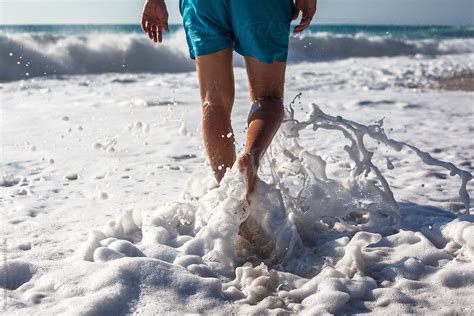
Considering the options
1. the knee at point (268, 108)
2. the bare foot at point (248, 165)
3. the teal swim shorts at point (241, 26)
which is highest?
the teal swim shorts at point (241, 26)

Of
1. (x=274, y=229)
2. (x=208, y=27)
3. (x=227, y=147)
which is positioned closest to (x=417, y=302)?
(x=274, y=229)

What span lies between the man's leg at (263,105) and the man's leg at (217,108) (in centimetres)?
10

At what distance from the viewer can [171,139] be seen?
4328 mm

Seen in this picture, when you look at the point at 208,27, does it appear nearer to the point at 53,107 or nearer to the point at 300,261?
the point at 300,261

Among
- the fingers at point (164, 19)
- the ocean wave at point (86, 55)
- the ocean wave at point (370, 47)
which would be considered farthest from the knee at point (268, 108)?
the ocean wave at point (370, 47)

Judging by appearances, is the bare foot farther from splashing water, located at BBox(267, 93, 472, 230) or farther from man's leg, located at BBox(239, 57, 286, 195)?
splashing water, located at BBox(267, 93, 472, 230)

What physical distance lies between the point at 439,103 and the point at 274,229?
14.4 feet

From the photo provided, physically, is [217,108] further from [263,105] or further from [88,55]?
[88,55]

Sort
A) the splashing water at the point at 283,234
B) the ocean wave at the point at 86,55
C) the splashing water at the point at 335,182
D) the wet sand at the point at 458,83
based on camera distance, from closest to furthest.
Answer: the splashing water at the point at 283,234 → the splashing water at the point at 335,182 → the wet sand at the point at 458,83 → the ocean wave at the point at 86,55

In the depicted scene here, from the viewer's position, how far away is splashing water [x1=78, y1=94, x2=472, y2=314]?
1911 millimetres

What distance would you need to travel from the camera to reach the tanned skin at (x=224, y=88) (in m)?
2.31

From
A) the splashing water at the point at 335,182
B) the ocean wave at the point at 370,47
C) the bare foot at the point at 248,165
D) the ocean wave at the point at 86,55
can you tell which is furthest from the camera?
the ocean wave at the point at 370,47

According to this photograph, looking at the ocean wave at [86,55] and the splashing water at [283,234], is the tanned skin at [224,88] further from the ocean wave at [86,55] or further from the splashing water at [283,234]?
the ocean wave at [86,55]

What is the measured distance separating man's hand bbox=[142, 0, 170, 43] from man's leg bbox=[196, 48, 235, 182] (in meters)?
0.20
